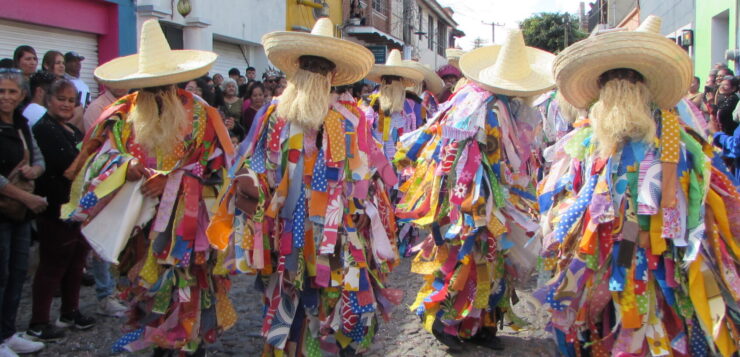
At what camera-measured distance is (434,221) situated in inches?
171

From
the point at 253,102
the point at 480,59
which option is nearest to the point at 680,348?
the point at 480,59

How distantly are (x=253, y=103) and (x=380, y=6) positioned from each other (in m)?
21.0

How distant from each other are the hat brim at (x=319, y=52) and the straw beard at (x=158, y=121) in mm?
652

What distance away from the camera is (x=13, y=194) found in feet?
12.6

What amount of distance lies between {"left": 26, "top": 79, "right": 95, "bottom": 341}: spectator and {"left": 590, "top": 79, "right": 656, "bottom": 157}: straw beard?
351 cm

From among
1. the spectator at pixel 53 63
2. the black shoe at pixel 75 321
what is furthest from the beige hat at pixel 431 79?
the black shoe at pixel 75 321

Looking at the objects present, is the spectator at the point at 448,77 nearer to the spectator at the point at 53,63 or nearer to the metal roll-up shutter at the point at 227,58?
the spectator at the point at 53,63

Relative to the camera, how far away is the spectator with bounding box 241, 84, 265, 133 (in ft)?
26.3

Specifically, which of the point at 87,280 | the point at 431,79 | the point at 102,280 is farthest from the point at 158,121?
the point at 431,79

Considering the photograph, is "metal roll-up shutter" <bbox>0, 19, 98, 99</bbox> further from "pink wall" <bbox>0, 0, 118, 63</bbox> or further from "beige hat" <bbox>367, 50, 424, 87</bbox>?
"beige hat" <bbox>367, 50, 424, 87</bbox>

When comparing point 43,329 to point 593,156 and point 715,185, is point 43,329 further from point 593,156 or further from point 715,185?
point 715,185

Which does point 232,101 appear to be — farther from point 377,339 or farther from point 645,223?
point 645,223

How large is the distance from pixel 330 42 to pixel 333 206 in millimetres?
936

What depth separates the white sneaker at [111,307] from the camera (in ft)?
16.5
